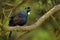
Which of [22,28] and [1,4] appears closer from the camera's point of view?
[22,28]

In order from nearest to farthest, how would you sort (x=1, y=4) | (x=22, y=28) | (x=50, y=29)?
(x=22, y=28)
(x=50, y=29)
(x=1, y=4)

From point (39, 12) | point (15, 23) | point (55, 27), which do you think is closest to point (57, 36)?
point (55, 27)

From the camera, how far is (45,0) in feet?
7.07

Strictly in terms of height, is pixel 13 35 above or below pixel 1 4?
below

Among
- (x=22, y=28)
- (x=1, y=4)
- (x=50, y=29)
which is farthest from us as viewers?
(x=1, y=4)

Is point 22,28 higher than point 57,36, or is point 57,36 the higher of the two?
point 22,28

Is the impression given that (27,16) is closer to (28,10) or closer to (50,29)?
(28,10)

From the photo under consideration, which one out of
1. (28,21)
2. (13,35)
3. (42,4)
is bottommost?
(13,35)

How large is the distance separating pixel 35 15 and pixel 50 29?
249 mm

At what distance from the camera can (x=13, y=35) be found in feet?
7.24

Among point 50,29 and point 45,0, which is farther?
point 45,0

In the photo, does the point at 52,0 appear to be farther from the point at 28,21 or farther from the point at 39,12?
the point at 28,21

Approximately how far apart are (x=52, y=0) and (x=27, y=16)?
0.97ft

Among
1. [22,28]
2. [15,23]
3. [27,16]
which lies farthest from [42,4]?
[22,28]
